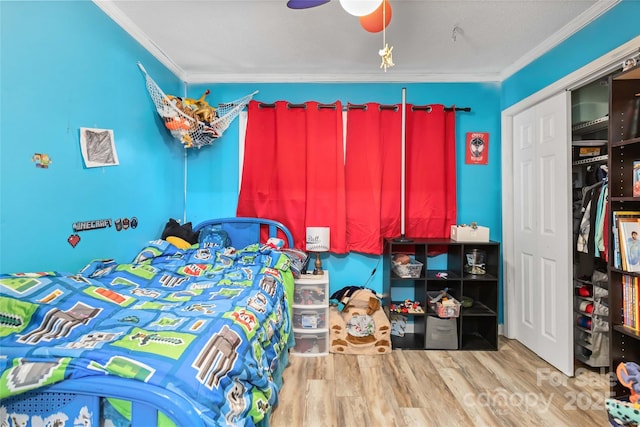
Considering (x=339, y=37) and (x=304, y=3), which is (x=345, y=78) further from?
(x=304, y=3)

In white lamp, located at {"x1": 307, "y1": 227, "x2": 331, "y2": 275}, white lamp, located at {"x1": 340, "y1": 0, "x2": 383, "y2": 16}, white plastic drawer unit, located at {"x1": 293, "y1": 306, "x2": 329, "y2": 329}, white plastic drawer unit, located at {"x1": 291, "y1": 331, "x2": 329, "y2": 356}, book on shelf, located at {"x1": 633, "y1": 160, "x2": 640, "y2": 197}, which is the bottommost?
white plastic drawer unit, located at {"x1": 291, "y1": 331, "x2": 329, "y2": 356}

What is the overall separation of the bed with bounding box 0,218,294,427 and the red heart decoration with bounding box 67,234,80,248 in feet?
0.47

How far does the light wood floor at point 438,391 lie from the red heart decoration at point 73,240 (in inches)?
60.3

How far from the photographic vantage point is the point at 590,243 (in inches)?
85.6

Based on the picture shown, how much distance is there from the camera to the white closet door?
2176 millimetres

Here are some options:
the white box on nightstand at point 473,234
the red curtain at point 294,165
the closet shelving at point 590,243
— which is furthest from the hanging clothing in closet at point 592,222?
the red curtain at point 294,165

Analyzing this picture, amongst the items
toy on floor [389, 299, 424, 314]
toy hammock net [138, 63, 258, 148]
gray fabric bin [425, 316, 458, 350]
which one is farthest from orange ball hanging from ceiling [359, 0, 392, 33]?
gray fabric bin [425, 316, 458, 350]

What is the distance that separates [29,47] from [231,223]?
184cm

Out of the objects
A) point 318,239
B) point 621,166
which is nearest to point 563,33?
point 621,166

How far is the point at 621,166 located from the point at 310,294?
217cm

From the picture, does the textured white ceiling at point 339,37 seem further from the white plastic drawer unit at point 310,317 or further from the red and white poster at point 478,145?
the white plastic drawer unit at point 310,317

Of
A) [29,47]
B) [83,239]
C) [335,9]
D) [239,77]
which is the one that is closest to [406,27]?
[335,9]

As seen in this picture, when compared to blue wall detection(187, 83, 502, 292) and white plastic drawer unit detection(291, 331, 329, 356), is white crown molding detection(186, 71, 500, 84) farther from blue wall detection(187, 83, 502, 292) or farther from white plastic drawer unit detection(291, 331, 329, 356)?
white plastic drawer unit detection(291, 331, 329, 356)

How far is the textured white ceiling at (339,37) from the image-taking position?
1916mm
